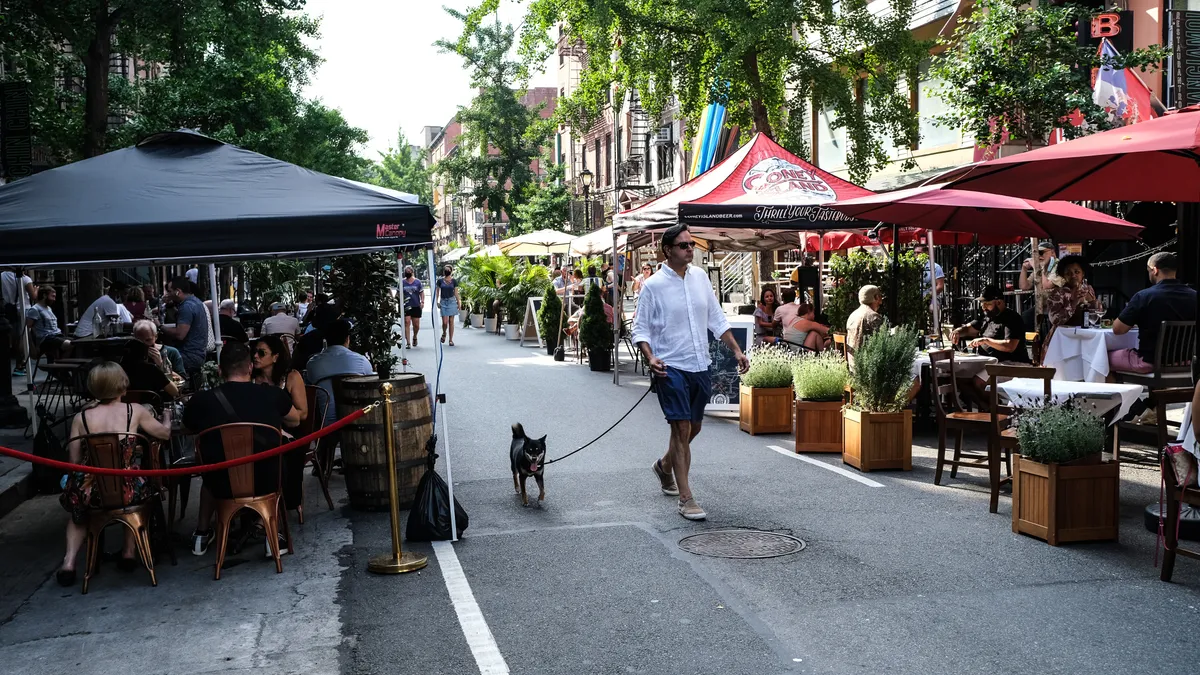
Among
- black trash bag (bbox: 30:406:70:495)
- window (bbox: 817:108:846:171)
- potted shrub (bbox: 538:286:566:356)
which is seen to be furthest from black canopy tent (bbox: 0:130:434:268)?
window (bbox: 817:108:846:171)

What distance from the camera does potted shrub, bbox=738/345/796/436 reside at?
37.2ft

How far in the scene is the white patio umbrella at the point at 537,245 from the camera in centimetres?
2942

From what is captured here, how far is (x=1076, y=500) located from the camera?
21.4 feet

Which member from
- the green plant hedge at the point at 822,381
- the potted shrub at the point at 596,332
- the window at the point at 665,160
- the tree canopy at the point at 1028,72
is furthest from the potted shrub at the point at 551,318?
the window at the point at 665,160

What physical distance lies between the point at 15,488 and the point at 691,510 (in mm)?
Result: 5539

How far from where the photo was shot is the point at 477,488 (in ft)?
29.2

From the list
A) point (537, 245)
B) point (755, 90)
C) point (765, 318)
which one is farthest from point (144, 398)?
point (537, 245)

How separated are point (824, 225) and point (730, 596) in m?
8.25

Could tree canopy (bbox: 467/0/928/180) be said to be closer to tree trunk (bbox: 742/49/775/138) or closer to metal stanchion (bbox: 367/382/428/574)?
tree trunk (bbox: 742/49/775/138)

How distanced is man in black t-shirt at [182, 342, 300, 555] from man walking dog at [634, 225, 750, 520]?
8.35 ft

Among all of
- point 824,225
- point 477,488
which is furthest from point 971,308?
point 477,488

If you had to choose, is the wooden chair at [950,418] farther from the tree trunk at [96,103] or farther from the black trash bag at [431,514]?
the tree trunk at [96,103]

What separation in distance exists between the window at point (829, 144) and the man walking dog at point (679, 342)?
19694 mm

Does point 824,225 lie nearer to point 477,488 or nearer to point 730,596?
point 477,488
